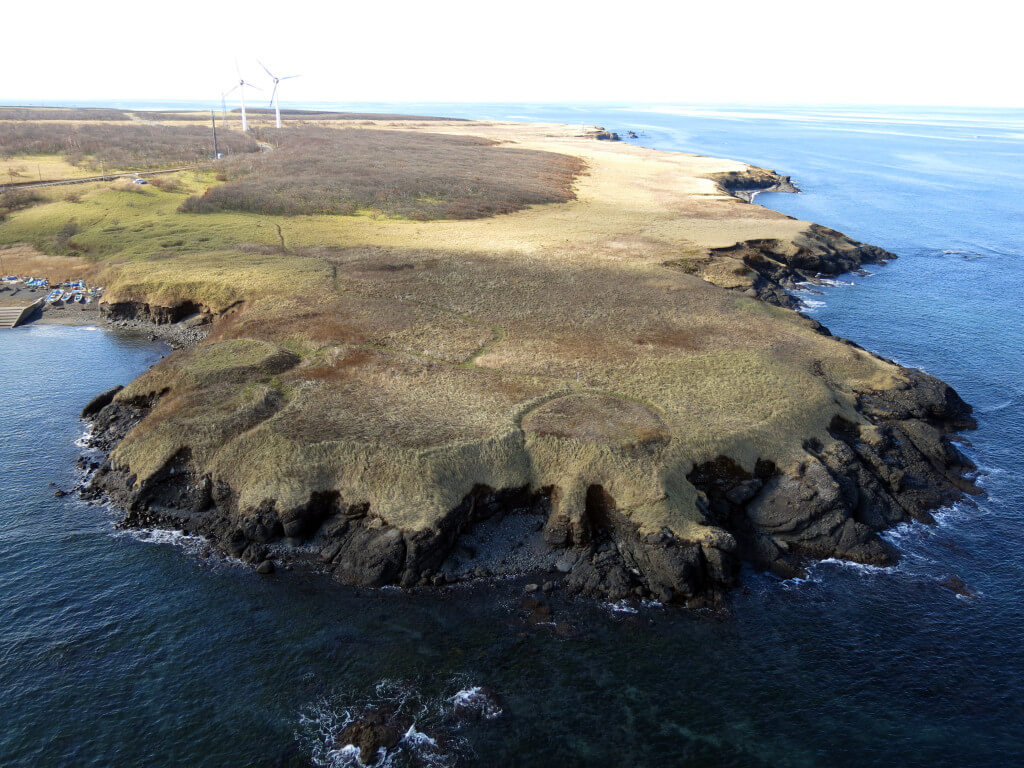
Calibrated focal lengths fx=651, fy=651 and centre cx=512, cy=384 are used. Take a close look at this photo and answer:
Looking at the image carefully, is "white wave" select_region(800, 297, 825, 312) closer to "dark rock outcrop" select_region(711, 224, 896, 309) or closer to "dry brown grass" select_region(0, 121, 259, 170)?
"dark rock outcrop" select_region(711, 224, 896, 309)

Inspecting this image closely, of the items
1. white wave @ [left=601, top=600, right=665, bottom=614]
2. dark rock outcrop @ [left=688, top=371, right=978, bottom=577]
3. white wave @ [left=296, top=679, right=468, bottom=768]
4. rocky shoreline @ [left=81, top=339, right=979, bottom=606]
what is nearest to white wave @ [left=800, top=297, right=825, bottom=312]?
dark rock outcrop @ [left=688, top=371, right=978, bottom=577]

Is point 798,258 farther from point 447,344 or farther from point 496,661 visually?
point 496,661

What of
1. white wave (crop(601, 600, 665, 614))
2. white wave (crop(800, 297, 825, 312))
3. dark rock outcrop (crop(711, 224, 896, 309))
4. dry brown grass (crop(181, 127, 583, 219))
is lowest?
white wave (crop(601, 600, 665, 614))

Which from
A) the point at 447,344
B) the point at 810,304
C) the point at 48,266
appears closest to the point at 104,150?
the point at 48,266

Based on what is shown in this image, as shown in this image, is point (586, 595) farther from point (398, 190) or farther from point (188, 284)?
point (398, 190)

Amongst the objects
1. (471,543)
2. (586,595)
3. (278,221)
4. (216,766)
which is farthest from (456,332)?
(278,221)

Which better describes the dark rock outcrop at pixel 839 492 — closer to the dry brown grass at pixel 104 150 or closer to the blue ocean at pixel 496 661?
the blue ocean at pixel 496 661
